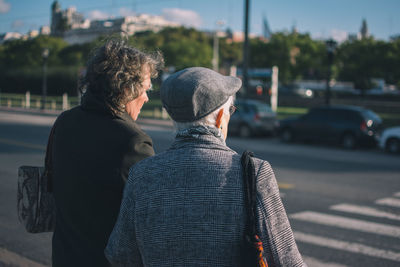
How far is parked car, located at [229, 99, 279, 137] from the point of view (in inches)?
728

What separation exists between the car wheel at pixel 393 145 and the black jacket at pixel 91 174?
14196 mm

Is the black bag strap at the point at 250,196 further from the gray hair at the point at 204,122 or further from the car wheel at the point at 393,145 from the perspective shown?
the car wheel at the point at 393,145

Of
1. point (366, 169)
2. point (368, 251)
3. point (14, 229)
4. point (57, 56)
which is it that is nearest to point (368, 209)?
point (368, 251)

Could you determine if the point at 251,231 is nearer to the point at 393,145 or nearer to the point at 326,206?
the point at 326,206

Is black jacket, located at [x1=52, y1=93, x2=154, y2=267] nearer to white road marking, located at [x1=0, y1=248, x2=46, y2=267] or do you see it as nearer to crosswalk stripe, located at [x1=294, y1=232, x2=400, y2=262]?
white road marking, located at [x1=0, y1=248, x2=46, y2=267]

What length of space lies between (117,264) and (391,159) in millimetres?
13194

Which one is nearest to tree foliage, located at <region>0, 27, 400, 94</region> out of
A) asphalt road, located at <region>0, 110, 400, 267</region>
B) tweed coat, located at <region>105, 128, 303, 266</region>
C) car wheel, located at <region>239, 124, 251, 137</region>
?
car wheel, located at <region>239, 124, 251, 137</region>

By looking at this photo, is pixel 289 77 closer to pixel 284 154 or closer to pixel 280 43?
pixel 280 43

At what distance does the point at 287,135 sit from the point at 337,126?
6.89ft

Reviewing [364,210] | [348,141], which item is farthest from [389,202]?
[348,141]

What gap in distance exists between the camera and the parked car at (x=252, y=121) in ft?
60.7

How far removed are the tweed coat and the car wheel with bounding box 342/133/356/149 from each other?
49.7 ft

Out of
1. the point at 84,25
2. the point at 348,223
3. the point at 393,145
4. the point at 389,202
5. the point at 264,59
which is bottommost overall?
the point at 393,145

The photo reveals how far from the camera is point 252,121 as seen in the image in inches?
727
